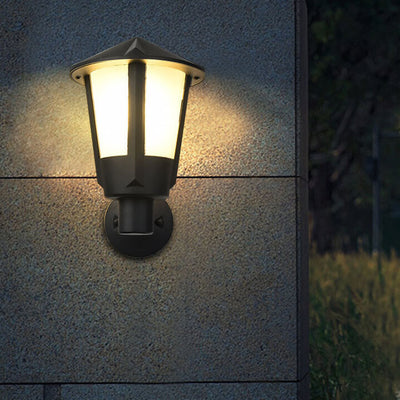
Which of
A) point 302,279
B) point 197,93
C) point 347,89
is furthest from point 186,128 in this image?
point 347,89

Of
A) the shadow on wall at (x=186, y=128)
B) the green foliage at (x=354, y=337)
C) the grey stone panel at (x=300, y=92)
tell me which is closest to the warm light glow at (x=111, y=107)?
the shadow on wall at (x=186, y=128)

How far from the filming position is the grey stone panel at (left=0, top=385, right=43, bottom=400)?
2.73 m

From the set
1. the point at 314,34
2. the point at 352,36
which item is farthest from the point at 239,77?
the point at 352,36

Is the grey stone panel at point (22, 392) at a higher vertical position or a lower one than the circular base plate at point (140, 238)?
lower

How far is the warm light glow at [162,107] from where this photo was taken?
7.72 feet

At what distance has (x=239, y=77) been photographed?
2.79m

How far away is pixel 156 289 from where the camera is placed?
108 inches

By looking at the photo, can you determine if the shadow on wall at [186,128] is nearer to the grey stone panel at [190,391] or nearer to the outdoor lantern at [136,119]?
the outdoor lantern at [136,119]

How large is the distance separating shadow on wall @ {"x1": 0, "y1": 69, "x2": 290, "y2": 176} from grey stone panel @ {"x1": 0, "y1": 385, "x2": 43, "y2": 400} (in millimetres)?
1029

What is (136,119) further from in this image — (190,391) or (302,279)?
(190,391)

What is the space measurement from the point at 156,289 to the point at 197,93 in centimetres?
98

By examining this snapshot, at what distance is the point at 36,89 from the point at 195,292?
1.26 metres

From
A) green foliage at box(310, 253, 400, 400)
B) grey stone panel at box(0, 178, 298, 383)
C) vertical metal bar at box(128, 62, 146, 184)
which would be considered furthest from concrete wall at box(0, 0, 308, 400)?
green foliage at box(310, 253, 400, 400)

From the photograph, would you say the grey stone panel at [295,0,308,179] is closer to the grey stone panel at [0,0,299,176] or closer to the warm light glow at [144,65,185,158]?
the grey stone panel at [0,0,299,176]
